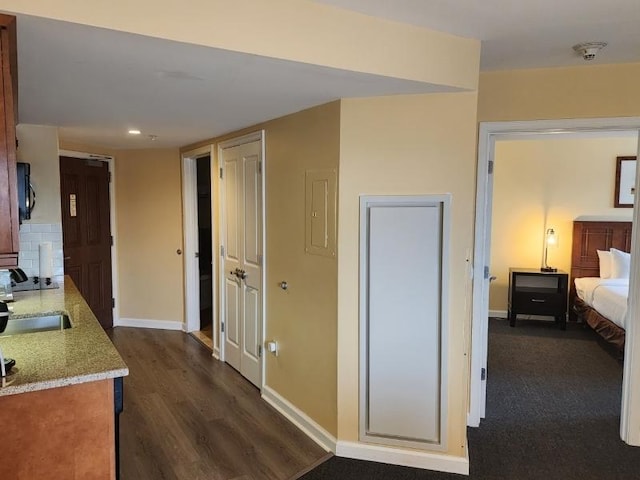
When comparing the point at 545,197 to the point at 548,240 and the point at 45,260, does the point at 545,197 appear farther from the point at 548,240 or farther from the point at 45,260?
the point at 45,260

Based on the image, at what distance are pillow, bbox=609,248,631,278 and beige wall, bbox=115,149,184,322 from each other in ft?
16.9

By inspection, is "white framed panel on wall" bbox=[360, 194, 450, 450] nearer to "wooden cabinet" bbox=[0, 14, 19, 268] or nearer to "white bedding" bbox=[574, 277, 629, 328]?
"wooden cabinet" bbox=[0, 14, 19, 268]

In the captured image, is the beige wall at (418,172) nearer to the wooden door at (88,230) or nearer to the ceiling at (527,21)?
the ceiling at (527,21)

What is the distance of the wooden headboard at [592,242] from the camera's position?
18.6 feet

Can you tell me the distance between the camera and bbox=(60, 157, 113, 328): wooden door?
475 cm

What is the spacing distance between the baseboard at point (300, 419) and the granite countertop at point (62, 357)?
1.46 metres

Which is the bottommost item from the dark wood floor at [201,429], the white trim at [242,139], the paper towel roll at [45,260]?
the dark wood floor at [201,429]

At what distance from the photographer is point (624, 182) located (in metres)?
5.76

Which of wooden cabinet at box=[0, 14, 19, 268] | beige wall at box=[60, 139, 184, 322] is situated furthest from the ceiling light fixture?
beige wall at box=[60, 139, 184, 322]

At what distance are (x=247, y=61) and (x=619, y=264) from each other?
5.33 metres

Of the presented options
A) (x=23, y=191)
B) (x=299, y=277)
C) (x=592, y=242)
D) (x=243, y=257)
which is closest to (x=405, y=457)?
(x=299, y=277)

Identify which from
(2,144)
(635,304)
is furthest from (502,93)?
(2,144)

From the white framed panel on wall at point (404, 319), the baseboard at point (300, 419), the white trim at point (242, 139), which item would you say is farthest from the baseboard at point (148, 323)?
the white framed panel on wall at point (404, 319)

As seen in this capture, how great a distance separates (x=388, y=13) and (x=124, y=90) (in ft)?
4.69
